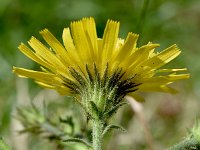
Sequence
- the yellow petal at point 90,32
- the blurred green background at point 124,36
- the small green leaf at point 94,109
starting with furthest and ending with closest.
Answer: the blurred green background at point 124,36 < the small green leaf at point 94,109 < the yellow petal at point 90,32

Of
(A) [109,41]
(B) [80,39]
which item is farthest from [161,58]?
(B) [80,39]

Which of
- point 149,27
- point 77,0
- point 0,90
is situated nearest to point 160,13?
point 149,27

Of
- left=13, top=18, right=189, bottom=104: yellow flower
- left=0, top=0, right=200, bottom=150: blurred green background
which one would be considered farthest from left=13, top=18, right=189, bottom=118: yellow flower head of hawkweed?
left=0, top=0, right=200, bottom=150: blurred green background

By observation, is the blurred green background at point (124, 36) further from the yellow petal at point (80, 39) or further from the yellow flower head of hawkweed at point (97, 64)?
the yellow petal at point (80, 39)

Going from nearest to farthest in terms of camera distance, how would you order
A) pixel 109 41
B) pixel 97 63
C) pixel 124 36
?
pixel 109 41 → pixel 97 63 → pixel 124 36

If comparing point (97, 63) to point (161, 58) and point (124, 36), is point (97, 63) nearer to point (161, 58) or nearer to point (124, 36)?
point (161, 58)

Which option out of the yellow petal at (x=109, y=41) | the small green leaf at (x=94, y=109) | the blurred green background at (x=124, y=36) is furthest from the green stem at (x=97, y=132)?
the blurred green background at (x=124, y=36)

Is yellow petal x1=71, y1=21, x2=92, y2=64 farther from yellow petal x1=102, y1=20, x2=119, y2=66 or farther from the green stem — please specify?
the green stem
